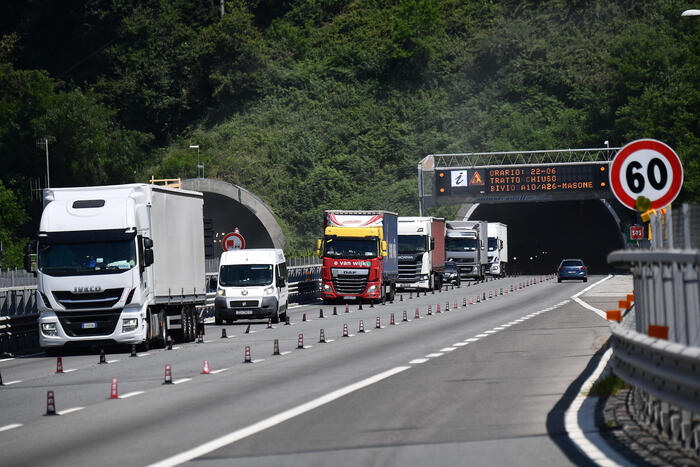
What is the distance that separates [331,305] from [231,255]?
41.8 ft

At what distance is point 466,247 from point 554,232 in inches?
1421

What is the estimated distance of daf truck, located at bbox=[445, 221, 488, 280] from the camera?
79625mm

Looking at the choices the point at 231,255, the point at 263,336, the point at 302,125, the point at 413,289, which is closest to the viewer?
the point at 263,336

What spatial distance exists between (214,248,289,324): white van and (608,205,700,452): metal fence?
2443cm

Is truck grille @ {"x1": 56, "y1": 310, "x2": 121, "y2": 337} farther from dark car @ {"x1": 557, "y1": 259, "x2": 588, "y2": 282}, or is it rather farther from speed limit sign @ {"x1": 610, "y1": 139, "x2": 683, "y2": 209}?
dark car @ {"x1": 557, "y1": 259, "x2": 588, "y2": 282}

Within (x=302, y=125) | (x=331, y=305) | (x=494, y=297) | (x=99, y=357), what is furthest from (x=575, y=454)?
(x=302, y=125)

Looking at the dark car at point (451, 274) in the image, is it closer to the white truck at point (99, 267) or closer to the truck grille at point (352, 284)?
the truck grille at point (352, 284)

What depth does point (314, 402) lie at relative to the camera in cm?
1650

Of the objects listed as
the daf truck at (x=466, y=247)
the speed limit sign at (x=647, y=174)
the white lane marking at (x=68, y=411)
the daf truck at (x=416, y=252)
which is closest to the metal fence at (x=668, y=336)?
the speed limit sign at (x=647, y=174)

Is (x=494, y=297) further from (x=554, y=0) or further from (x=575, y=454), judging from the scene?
(x=554, y=0)

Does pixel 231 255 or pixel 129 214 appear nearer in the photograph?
pixel 129 214

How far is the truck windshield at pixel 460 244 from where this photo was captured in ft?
261

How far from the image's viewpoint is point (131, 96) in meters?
115

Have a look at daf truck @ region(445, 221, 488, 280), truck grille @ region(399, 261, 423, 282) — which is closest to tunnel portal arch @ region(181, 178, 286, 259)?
daf truck @ region(445, 221, 488, 280)
